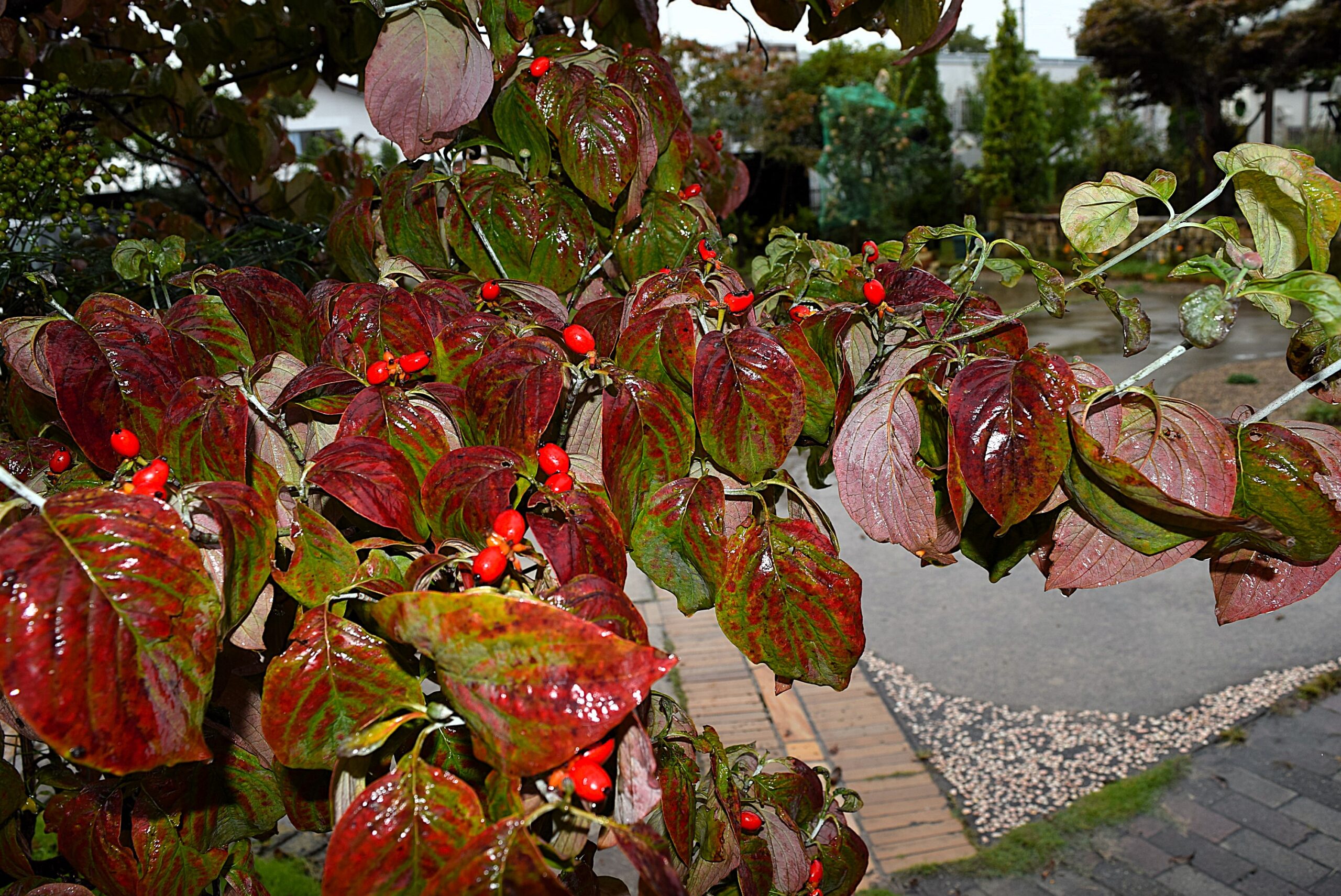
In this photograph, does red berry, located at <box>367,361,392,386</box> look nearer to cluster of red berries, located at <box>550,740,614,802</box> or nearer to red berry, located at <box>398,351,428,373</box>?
red berry, located at <box>398,351,428,373</box>

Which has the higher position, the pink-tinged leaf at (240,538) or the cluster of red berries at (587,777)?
the pink-tinged leaf at (240,538)

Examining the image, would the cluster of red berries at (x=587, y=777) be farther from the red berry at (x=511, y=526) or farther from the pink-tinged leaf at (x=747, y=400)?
the pink-tinged leaf at (x=747, y=400)

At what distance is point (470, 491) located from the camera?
69cm

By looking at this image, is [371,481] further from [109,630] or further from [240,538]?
[109,630]

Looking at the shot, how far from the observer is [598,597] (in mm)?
596

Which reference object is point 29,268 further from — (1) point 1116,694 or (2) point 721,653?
(1) point 1116,694

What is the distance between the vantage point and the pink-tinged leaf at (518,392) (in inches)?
30.0

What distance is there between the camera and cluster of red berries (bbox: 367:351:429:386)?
2.61 feet

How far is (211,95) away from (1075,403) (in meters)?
2.26

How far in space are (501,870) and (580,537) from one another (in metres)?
0.25

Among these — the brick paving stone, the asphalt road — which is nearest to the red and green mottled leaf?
the brick paving stone

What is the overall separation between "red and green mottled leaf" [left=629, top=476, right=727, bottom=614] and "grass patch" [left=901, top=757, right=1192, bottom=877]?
2.09 m

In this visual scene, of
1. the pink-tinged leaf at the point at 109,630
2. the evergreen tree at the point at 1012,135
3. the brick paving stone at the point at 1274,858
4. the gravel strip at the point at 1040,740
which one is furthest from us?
the evergreen tree at the point at 1012,135

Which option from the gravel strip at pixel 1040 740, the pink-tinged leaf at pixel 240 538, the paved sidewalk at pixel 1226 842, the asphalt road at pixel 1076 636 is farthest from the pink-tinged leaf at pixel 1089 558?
the asphalt road at pixel 1076 636
